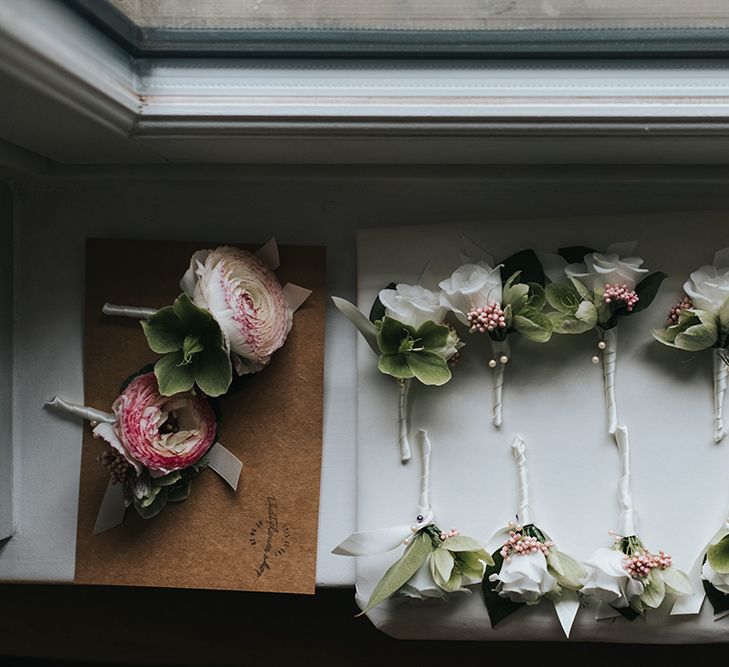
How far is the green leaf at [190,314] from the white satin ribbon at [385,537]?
0.24m

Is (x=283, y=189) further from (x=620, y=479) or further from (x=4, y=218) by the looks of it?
(x=620, y=479)

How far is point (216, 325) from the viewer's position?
0.70 m

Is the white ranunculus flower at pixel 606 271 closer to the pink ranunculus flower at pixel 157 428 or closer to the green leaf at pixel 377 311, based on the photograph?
the green leaf at pixel 377 311

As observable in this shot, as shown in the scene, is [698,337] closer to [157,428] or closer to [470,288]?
[470,288]

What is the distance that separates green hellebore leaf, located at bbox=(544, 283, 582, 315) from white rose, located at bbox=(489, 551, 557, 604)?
0.23 metres

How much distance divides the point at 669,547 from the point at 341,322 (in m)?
0.38

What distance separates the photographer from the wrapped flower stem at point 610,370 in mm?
738

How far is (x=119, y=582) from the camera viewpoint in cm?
78

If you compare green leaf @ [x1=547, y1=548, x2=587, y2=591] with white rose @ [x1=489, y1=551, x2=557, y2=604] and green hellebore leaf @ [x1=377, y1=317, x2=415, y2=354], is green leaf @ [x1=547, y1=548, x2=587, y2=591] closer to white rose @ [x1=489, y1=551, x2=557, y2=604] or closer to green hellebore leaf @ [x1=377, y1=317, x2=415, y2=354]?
white rose @ [x1=489, y1=551, x2=557, y2=604]

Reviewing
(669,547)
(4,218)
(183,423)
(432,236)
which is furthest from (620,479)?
(4,218)

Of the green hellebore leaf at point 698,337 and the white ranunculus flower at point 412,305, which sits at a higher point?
the white ranunculus flower at point 412,305

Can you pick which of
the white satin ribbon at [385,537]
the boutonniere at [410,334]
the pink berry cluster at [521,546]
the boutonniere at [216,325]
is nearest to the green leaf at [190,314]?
the boutonniere at [216,325]

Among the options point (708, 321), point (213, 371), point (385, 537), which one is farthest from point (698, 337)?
point (213, 371)

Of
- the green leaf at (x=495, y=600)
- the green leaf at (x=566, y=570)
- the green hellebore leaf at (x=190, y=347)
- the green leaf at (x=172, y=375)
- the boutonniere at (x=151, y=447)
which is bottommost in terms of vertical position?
the green leaf at (x=495, y=600)
